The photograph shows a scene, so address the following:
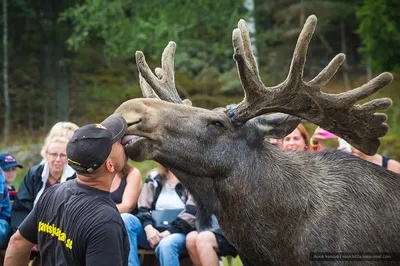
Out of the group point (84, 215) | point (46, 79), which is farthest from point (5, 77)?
point (84, 215)

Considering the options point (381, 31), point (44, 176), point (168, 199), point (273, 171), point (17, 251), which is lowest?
point (168, 199)

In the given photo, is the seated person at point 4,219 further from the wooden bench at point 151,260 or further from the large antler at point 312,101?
the large antler at point 312,101

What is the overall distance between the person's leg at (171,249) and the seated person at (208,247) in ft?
0.24

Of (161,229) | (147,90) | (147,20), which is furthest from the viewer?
(147,20)

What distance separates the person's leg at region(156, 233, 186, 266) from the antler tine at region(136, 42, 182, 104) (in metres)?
2.15

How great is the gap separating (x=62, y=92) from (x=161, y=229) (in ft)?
55.3

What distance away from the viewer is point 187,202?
25.6ft

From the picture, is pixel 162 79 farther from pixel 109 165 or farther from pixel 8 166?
pixel 8 166

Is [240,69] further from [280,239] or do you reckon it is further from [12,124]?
[12,124]

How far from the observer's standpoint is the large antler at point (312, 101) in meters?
5.36

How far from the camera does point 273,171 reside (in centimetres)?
537

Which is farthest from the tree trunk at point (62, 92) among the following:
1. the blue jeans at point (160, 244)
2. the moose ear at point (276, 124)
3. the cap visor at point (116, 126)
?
the cap visor at point (116, 126)

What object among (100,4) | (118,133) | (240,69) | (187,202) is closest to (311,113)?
(240,69)

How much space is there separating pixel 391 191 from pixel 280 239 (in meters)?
0.94
